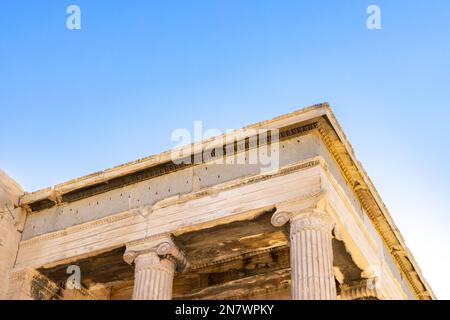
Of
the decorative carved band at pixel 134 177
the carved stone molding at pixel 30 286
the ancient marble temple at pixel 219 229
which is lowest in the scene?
the carved stone molding at pixel 30 286

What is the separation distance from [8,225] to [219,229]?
541cm

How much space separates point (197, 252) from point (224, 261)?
7.86 ft

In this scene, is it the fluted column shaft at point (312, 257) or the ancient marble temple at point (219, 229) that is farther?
the ancient marble temple at point (219, 229)

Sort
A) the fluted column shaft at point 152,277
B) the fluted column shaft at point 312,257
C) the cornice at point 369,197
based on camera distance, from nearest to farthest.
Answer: the fluted column shaft at point 312,257 → the fluted column shaft at point 152,277 → the cornice at point 369,197

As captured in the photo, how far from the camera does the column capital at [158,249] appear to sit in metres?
16.2

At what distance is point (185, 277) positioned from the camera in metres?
19.6

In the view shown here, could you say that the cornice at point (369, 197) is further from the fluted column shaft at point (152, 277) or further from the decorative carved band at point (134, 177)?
the fluted column shaft at point (152, 277)

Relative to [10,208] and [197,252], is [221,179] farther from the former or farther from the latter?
[10,208]

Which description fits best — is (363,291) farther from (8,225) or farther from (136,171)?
(8,225)

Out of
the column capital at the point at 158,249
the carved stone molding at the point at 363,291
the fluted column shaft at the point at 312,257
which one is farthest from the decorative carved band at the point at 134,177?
the carved stone molding at the point at 363,291

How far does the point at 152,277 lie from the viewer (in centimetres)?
1592

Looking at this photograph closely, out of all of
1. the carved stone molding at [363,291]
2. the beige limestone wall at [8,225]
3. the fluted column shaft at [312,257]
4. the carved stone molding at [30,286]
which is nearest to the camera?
the fluted column shaft at [312,257]
